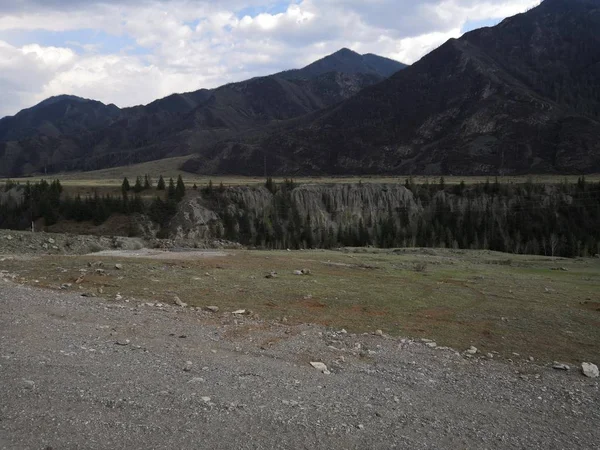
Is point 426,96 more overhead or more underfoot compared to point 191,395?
more overhead

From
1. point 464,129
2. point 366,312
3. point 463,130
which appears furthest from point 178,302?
point 464,129

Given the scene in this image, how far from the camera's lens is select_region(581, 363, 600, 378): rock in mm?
12538

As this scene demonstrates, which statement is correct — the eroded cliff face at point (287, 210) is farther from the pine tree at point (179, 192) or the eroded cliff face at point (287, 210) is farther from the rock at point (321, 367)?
the rock at point (321, 367)

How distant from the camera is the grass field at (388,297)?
1596cm

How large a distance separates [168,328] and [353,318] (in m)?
6.26

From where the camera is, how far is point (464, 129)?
164 meters

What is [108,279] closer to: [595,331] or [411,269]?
[595,331]

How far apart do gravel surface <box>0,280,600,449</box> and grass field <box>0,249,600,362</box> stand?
2.16 meters

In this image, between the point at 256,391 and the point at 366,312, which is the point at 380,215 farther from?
the point at 256,391

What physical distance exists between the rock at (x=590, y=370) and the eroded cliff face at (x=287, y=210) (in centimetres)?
6544

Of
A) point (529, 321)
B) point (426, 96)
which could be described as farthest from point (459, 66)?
point (529, 321)

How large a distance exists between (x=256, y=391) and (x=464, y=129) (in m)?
166

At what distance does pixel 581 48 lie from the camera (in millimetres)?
197500

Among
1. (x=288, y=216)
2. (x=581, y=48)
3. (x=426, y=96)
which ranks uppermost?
(x=581, y=48)
